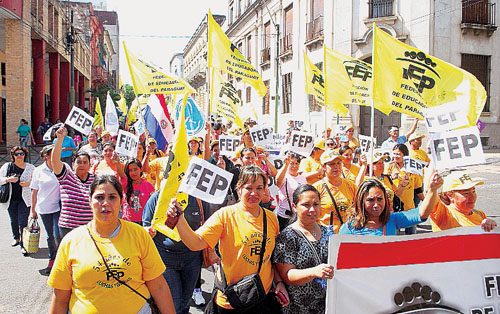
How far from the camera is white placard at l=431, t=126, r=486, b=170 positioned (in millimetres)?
4016

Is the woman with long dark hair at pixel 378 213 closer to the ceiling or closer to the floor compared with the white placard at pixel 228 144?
closer to the floor

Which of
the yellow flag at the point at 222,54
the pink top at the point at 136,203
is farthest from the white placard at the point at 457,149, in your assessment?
the yellow flag at the point at 222,54

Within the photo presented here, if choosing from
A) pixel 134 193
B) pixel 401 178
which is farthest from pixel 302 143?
pixel 134 193

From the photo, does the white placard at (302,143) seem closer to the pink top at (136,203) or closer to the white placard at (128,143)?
the pink top at (136,203)

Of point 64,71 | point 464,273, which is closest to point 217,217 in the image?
point 464,273

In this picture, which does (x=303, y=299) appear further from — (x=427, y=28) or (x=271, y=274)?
(x=427, y=28)

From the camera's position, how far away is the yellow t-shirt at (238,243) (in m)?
3.43

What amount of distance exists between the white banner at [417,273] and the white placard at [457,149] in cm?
62

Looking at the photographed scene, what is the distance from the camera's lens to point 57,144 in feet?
17.2

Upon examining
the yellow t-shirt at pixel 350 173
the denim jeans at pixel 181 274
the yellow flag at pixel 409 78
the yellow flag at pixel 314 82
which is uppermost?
the yellow flag at pixel 314 82

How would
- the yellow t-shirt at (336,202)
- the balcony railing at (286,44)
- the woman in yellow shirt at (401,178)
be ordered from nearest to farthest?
the yellow t-shirt at (336,202) < the woman in yellow shirt at (401,178) < the balcony railing at (286,44)

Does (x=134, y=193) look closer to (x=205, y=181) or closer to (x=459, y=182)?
(x=205, y=181)

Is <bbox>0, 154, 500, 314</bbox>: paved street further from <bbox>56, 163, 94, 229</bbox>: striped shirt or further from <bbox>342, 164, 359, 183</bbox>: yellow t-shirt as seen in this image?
<bbox>342, 164, 359, 183</bbox>: yellow t-shirt

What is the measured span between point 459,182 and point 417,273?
106 cm
